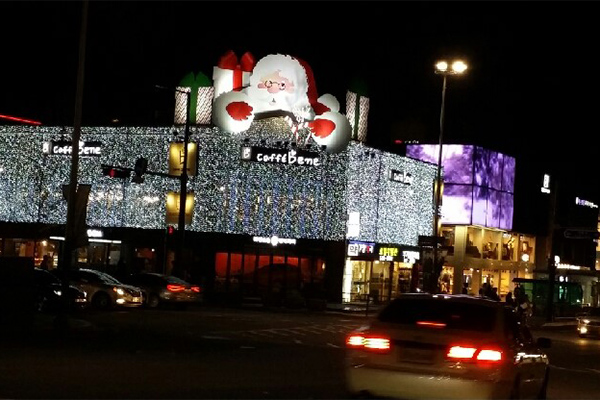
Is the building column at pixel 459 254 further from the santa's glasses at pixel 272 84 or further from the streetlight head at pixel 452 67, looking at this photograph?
the streetlight head at pixel 452 67

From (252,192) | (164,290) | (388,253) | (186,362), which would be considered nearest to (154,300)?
(164,290)

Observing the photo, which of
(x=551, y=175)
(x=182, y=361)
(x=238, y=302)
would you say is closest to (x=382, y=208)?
(x=238, y=302)

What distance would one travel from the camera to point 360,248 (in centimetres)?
5306

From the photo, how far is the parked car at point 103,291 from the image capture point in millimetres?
35750

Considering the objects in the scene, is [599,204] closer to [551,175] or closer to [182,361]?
[551,175]

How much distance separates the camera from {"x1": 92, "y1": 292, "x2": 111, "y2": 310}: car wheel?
35750 millimetres

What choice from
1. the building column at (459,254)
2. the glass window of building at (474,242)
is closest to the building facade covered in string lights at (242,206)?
the building column at (459,254)

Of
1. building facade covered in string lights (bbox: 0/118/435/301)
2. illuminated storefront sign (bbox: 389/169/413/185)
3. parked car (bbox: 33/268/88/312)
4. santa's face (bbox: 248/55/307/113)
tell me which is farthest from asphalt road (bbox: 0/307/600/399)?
illuminated storefront sign (bbox: 389/169/413/185)

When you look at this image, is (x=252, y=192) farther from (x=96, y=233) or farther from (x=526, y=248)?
(x=526, y=248)

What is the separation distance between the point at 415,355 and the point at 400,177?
44320mm

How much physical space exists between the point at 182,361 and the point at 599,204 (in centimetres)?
8448

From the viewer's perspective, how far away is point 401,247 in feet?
180

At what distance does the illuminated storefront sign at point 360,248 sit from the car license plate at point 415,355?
40.7 metres

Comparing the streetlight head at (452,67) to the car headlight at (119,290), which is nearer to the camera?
the car headlight at (119,290)
